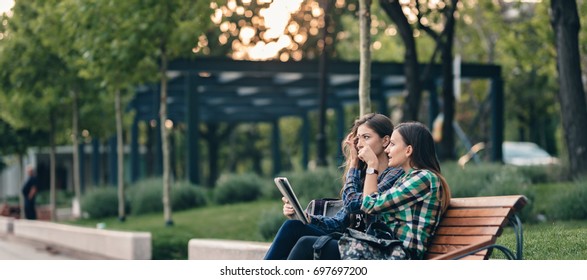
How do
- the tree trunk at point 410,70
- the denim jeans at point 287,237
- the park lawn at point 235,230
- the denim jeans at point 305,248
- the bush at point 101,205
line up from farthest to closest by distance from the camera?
the bush at point 101,205, the tree trunk at point 410,70, the park lawn at point 235,230, the denim jeans at point 287,237, the denim jeans at point 305,248

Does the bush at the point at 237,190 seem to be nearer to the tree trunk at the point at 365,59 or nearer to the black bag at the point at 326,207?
the tree trunk at the point at 365,59

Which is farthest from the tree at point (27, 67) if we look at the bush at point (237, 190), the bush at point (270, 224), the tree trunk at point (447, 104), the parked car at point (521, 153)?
the parked car at point (521, 153)

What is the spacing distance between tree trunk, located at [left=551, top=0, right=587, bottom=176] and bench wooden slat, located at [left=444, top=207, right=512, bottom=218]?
9566 millimetres

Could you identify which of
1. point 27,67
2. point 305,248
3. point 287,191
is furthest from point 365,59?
point 27,67

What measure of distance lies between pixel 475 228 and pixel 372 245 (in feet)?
2.08

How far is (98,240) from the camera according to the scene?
15547mm

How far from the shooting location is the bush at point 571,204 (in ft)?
41.0

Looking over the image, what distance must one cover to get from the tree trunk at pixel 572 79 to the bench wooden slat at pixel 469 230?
9.59 m

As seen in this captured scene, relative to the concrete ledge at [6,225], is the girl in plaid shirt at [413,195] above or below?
above

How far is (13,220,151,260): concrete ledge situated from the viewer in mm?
13984

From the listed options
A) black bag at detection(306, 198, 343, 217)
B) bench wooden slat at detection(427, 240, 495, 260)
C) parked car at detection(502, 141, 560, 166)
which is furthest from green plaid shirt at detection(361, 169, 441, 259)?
parked car at detection(502, 141, 560, 166)

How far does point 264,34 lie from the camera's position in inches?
829

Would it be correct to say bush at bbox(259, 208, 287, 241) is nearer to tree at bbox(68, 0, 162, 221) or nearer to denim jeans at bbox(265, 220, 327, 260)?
tree at bbox(68, 0, 162, 221)
